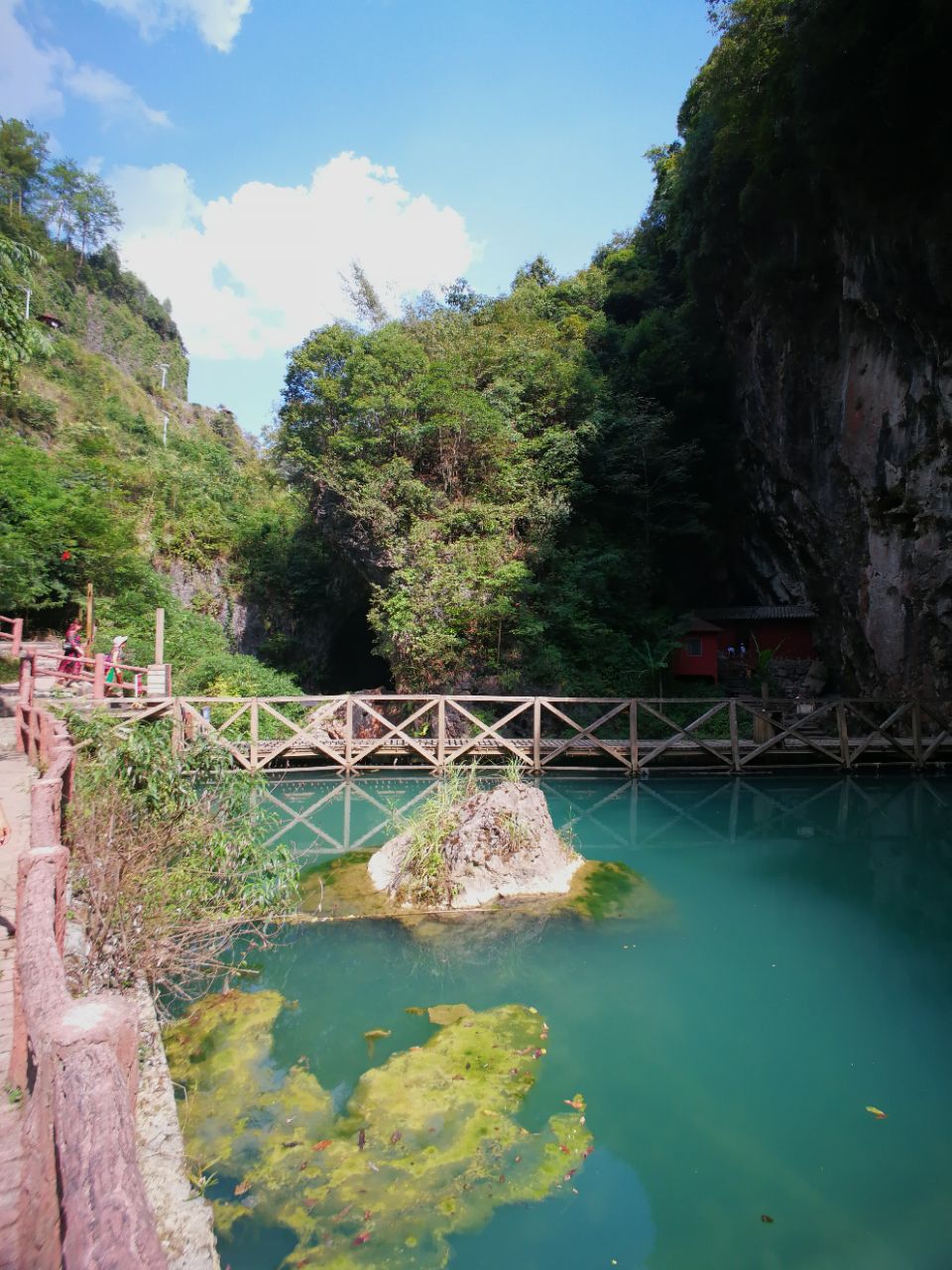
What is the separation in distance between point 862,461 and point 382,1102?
44.7ft

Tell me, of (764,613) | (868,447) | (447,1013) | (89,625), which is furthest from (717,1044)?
(764,613)

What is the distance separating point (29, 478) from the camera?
1551 centimetres


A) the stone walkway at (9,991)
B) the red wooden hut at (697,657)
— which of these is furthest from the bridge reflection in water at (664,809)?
the red wooden hut at (697,657)

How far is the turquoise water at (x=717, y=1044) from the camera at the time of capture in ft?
10.5

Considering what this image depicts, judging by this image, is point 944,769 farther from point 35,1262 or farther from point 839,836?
point 35,1262

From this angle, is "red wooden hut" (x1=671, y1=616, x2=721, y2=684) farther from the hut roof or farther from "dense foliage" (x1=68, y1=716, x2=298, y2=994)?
"dense foliage" (x1=68, y1=716, x2=298, y2=994)

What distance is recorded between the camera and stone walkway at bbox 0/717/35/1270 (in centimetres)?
214

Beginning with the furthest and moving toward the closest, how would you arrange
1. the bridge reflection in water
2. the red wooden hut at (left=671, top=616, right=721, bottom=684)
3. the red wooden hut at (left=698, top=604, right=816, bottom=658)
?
the red wooden hut at (left=698, top=604, right=816, bottom=658) → the red wooden hut at (left=671, top=616, right=721, bottom=684) → the bridge reflection in water

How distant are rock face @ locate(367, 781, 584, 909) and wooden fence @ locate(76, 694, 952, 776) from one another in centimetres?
433

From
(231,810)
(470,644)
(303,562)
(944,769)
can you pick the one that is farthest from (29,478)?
(944,769)

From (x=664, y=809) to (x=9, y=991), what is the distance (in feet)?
29.3

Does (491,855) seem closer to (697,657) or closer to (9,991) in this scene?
(9,991)

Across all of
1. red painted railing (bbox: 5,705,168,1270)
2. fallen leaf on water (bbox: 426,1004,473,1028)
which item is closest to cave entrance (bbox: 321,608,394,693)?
fallen leaf on water (bbox: 426,1004,473,1028)

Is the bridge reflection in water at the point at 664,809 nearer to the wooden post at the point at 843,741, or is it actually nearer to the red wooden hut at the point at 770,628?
the wooden post at the point at 843,741
